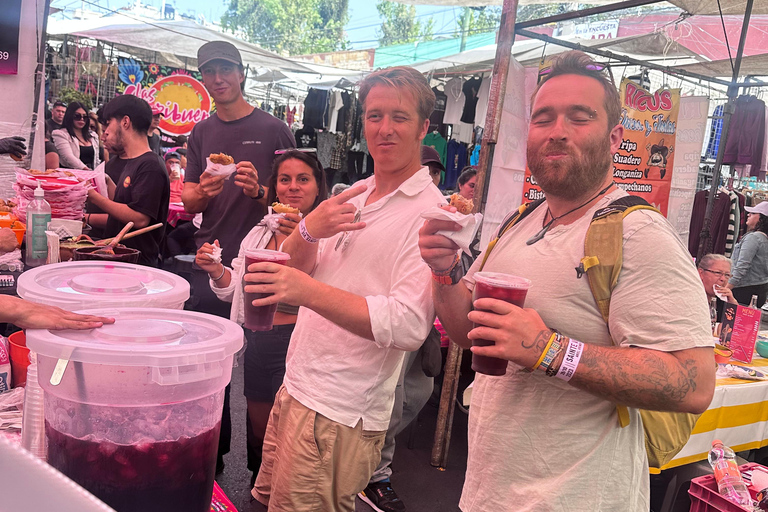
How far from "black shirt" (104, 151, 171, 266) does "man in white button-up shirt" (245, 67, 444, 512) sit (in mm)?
2256

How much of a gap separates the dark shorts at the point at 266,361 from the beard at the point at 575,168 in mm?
1741

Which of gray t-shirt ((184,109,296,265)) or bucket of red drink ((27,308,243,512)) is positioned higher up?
gray t-shirt ((184,109,296,265))

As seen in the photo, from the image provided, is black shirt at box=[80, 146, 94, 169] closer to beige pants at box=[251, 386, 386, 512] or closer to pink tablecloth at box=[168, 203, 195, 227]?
pink tablecloth at box=[168, 203, 195, 227]

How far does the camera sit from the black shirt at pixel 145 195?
396 cm

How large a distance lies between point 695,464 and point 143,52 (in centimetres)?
1309

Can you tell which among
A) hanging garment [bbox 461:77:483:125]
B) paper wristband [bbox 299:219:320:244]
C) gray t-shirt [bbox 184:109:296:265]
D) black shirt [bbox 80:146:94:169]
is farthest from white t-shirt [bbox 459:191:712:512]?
black shirt [bbox 80:146:94:169]

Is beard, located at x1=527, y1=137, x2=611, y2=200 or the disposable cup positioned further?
the disposable cup

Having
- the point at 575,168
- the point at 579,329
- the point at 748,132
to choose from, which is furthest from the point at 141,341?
the point at 748,132

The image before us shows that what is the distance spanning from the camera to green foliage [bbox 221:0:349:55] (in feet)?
155

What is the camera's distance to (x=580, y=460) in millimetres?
1503

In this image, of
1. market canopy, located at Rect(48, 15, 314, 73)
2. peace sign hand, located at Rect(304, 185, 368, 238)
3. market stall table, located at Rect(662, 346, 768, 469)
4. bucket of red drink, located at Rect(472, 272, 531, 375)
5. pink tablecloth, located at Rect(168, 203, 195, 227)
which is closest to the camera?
bucket of red drink, located at Rect(472, 272, 531, 375)

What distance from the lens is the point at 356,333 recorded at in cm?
185

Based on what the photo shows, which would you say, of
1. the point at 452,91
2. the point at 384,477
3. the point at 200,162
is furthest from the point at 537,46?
the point at 384,477

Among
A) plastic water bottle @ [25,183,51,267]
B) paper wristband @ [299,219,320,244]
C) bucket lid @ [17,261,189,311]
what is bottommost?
plastic water bottle @ [25,183,51,267]
